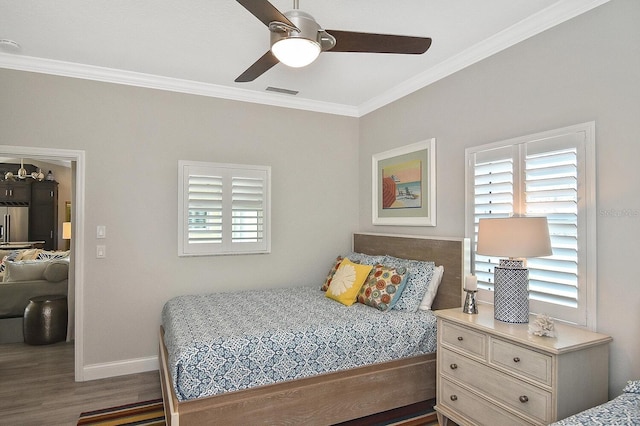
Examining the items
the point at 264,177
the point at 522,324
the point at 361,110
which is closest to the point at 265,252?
the point at 264,177

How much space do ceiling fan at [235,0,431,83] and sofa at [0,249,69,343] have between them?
4039 millimetres

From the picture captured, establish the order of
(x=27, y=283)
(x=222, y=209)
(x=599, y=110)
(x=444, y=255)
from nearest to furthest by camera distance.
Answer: (x=599, y=110), (x=444, y=255), (x=222, y=209), (x=27, y=283)

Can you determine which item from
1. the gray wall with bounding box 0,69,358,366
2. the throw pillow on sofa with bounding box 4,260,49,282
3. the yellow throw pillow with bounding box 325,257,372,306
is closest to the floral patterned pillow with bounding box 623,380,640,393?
the yellow throw pillow with bounding box 325,257,372,306

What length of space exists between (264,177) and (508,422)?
117 inches

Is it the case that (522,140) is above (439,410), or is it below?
above

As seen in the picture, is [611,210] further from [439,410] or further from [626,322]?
[439,410]

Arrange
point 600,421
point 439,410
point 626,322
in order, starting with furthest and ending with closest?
point 439,410 → point 626,322 → point 600,421

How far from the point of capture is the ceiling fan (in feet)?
5.41

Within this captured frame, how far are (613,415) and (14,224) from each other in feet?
33.3

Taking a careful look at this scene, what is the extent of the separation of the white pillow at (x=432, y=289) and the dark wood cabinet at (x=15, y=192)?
28.4ft

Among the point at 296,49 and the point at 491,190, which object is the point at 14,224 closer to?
the point at 296,49

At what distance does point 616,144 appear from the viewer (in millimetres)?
2135

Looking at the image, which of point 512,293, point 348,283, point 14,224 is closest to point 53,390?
point 348,283

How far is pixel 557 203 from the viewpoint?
94.0 inches
